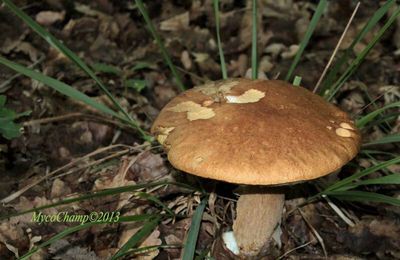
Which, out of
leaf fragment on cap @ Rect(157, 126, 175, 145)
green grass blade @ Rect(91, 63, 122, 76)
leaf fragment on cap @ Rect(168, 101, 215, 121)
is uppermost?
leaf fragment on cap @ Rect(168, 101, 215, 121)

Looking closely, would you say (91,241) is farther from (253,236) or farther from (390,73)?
(390,73)

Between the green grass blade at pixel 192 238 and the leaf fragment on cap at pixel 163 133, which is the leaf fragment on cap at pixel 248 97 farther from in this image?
the green grass blade at pixel 192 238

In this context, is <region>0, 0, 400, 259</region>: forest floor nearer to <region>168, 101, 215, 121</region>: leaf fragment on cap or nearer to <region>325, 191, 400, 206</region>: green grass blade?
<region>325, 191, 400, 206</region>: green grass blade

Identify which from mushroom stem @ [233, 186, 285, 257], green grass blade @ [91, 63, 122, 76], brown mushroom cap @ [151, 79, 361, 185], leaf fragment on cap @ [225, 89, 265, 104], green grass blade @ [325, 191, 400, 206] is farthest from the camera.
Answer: green grass blade @ [91, 63, 122, 76]

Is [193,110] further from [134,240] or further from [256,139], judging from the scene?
[134,240]

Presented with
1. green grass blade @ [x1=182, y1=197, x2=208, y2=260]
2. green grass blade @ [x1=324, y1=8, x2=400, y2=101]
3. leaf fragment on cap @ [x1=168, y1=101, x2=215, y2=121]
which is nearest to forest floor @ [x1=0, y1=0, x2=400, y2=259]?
green grass blade @ [x1=182, y1=197, x2=208, y2=260]

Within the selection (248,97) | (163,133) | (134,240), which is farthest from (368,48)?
(134,240)
